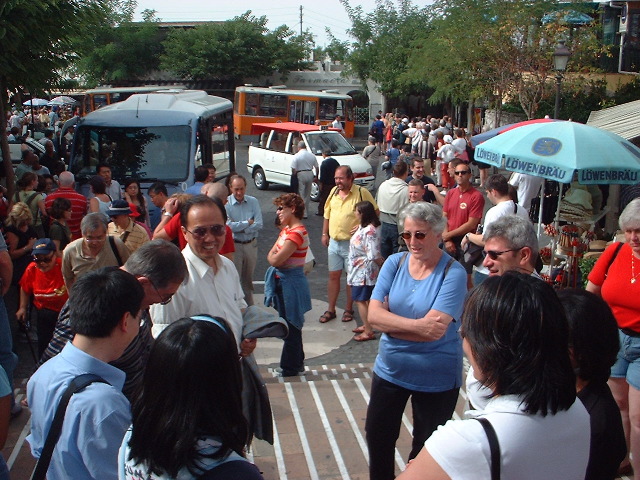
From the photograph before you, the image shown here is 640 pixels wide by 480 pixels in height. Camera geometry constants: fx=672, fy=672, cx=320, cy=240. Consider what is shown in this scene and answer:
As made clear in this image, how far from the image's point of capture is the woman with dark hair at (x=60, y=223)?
6945 mm

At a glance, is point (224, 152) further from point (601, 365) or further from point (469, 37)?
point (601, 365)

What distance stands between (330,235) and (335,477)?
383 cm

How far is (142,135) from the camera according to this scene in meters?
11.4

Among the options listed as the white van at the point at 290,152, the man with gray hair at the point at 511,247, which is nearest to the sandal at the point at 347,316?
the man with gray hair at the point at 511,247

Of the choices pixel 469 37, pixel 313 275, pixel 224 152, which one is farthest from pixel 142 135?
pixel 469 37

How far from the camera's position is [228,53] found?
1615 inches

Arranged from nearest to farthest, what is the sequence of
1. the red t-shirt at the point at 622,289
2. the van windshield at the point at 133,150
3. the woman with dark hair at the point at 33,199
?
the red t-shirt at the point at 622,289 → the woman with dark hair at the point at 33,199 → the van windshield at the point at 133,150

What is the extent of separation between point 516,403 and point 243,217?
19.5 ft

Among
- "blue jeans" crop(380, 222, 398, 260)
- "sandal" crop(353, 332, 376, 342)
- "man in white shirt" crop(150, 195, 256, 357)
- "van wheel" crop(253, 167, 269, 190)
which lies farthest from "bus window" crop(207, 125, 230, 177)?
"man in white shirt" crop(150, 195, 256, 357)

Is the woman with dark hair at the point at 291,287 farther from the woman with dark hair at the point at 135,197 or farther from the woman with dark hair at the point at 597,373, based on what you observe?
the woman with dark hair at the point at 597,373

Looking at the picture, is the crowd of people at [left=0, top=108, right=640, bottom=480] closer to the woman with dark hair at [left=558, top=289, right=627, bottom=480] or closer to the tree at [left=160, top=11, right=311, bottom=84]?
the woman with dark hair at [left=558, top=289, right=627, bottom=480]

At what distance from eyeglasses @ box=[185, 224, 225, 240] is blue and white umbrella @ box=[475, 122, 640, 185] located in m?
3.74

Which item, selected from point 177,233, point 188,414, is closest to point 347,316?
point 177,233

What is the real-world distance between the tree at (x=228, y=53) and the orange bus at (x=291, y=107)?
1064cm
